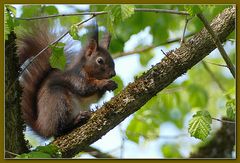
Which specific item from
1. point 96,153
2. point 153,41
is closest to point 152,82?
point 96,153

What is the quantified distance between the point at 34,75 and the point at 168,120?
5.13 metres

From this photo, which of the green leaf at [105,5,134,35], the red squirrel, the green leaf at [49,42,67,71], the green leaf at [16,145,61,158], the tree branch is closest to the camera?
the green leaf at [16,145,61,158]

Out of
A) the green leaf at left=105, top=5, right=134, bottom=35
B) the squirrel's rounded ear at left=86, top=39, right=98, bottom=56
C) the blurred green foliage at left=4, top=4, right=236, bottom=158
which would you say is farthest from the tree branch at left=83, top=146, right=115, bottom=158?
the green leaf at left=105, top=5, right=134, bottom=35

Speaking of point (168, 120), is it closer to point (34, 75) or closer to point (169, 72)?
point (34, 75)

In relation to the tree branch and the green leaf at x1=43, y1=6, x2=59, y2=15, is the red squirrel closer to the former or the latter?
the green leaf at x1=43, y1=6, x2=59, y2=15

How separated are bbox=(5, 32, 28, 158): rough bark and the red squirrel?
45cm

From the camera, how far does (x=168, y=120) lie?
32.1 ft

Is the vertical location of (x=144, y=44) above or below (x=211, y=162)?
above

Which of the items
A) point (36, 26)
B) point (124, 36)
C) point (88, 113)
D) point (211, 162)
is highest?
point (124, 36)

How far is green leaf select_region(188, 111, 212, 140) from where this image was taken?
411 cm

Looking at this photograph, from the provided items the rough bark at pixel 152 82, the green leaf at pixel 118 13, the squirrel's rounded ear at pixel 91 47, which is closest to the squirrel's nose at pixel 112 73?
the squirrel's rounded ear at pixel 91 47

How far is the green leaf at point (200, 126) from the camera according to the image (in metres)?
4.11

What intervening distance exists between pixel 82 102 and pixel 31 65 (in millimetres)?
526

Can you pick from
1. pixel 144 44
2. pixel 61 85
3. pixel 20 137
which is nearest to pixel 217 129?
pixel 144 44
